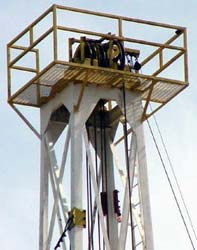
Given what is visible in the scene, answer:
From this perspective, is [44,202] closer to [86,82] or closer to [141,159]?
[141,159]

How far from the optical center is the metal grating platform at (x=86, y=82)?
51.0 m

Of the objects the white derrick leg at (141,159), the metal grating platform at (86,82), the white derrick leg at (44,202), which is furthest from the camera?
the white derrick leg at (44,202)

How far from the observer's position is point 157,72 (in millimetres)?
51906

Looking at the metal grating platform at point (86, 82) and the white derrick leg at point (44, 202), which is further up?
the metal grating platform at point (86, 82)

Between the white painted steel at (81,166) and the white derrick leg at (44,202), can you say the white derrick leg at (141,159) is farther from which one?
the white derrick leg at (44,202)

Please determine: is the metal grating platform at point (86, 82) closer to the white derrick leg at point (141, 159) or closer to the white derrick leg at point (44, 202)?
the white derrick leg at point (141, 159)

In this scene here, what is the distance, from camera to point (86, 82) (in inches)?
2025

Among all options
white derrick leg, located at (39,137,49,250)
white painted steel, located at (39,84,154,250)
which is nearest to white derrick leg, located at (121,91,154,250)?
white painted steel, located at (39,84,154,250)

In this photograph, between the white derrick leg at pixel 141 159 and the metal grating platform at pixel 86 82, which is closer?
the metal grating platform at pixel 86 82

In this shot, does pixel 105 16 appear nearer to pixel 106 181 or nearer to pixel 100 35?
pixel 100 35

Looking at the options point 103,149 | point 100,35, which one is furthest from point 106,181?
point 100,35

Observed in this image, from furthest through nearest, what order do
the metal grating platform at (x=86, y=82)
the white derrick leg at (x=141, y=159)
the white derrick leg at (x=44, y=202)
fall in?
the white derrick leg at (x=44, y=202)
the white derrick leg at (x=141, y=159)
the metal grating platform at (x=86, y=82)

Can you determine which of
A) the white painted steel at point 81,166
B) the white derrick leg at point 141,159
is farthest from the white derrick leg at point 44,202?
the white derrick leg at point 141,159

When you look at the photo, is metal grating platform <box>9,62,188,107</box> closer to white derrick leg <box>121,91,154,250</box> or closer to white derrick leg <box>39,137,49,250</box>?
white derrick leg <box>121,91,154,250</box>
